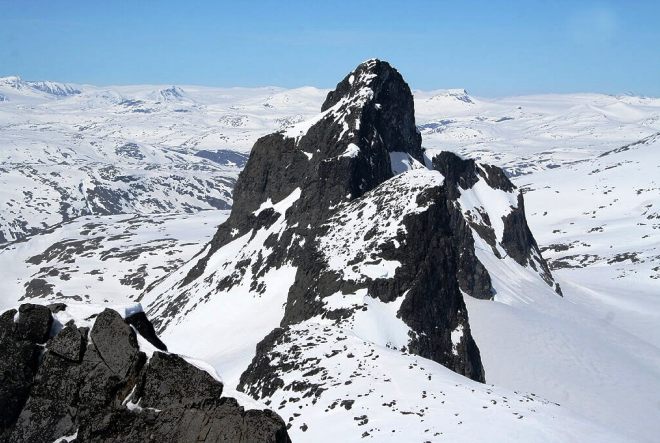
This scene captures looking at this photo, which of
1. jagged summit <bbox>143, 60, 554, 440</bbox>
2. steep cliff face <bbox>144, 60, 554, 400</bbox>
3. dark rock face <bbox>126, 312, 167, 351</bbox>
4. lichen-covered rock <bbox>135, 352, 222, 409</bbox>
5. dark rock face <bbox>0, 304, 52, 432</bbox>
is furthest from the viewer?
steep cliff face <bbox>144, 60, 554, 400</bbox>

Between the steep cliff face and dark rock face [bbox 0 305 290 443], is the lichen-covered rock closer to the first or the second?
dark rock face [bbox 0 305 290 443]

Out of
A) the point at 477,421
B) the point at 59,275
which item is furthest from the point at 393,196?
the point at 59,275

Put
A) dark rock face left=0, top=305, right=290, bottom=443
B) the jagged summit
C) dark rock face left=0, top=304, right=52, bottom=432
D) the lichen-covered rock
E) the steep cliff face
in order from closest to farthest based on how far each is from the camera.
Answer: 1. dark rock face left=0, top=305, right=290, bottom=443
2. the lichen-covered rock
3. dark rock face left=0, top=304, right=52, bottom=432
4. the jagged summit
5. the steep cliff face

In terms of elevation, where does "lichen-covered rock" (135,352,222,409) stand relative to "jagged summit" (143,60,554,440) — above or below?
above

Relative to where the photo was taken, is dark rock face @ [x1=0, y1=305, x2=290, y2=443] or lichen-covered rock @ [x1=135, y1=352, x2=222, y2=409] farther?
lichen-covered rock @ [x1=135, y1=352, x2=222, y2=409]

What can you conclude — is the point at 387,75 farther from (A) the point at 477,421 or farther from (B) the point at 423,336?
(A) the point at 477,421

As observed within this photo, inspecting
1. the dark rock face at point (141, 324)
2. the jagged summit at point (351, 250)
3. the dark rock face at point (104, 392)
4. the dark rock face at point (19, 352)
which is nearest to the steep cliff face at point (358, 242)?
the jagged summit at point (351, 250)

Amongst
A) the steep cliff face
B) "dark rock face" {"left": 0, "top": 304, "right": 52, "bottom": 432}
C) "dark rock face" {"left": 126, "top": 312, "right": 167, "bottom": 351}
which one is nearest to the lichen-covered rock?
"dark rock face" {"left": 126, "top": 312, "right": 167, "bottom": 351}

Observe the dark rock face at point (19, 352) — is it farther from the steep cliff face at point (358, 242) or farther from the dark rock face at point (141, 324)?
the steep cliff face at point (358, 242)

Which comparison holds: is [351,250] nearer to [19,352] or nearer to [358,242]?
[358,242]
